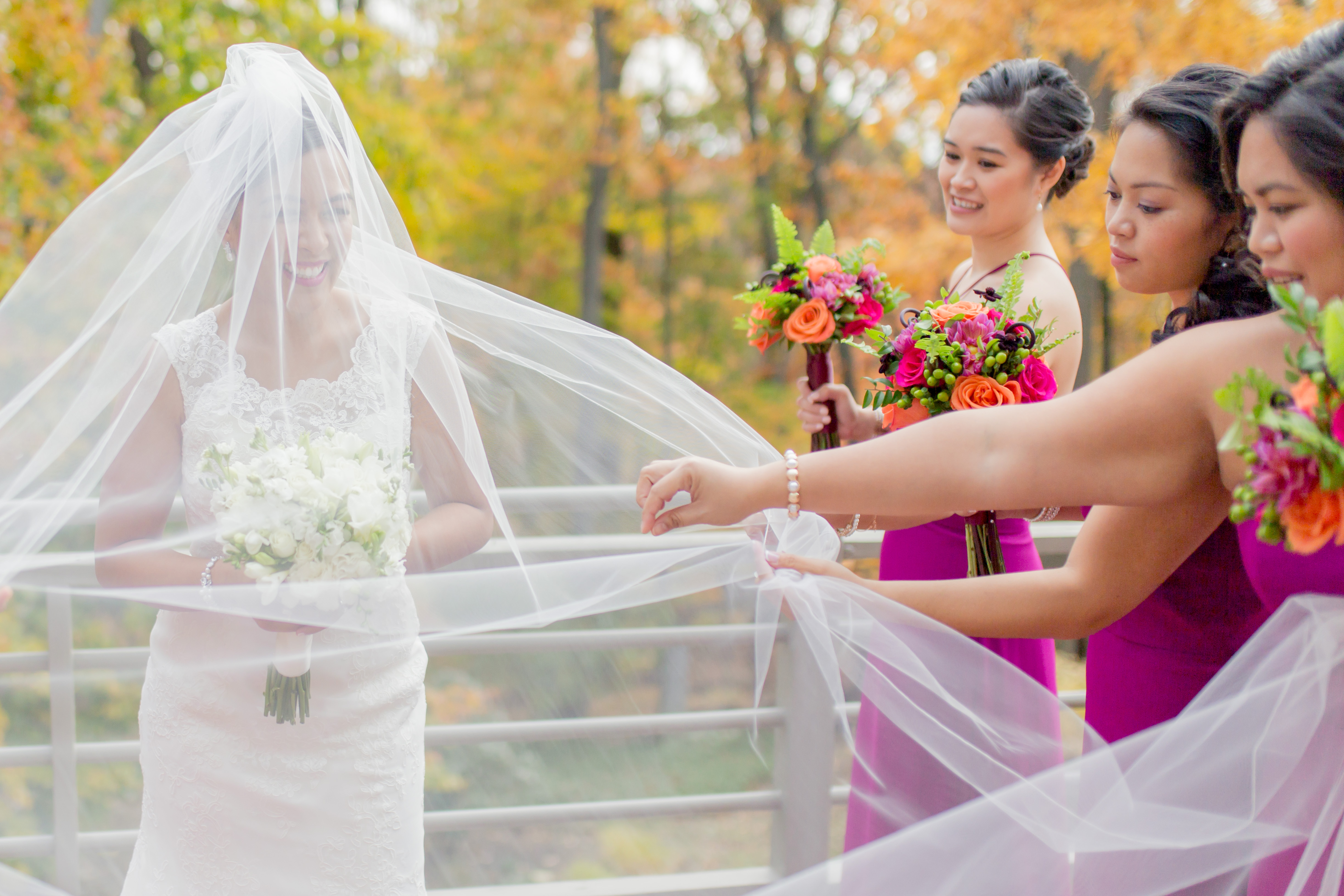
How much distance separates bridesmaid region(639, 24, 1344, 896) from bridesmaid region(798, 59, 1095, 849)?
0.65 metres

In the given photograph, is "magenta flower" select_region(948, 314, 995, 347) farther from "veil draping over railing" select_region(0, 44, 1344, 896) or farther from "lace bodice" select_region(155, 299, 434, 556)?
"lace bodice" select_region(155, 299, 434, 556)

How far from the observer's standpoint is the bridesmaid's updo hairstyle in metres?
2.37

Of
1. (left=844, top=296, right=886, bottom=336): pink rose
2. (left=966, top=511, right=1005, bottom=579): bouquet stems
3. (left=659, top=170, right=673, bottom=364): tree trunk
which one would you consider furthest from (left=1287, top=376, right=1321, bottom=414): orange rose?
(left=659, top=170, right=673, bottom=364): tree trunk

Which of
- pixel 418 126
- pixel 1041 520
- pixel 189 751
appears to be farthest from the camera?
pixel 418 126

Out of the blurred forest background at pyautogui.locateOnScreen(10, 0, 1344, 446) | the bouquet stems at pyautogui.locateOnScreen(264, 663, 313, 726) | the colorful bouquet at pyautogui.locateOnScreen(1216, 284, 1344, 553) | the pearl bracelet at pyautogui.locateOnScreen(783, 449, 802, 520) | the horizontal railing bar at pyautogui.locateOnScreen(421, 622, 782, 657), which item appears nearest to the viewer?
the colorful bouquet at pyautogui.locateOnScreen(1216, 284, 1344, 553)

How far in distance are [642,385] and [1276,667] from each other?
46.4 inches

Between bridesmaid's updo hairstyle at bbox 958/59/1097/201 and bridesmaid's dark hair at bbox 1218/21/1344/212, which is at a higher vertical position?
bridesmaid's updo hairstyle at bbox 958/59/1097/201

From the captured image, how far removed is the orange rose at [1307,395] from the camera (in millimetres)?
1120

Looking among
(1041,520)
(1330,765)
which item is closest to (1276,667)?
(1330,765)

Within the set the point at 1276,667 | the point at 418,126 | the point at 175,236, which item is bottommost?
the point at 1276,667

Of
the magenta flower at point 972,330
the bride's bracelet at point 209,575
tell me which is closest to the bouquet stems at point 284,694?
the bride's bracelet at point 209,575

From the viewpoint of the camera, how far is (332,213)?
74.3 inches

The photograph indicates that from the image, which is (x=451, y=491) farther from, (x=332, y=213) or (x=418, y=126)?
(x=418, y=126)

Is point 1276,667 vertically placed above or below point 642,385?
below
